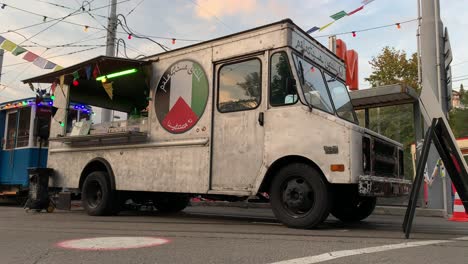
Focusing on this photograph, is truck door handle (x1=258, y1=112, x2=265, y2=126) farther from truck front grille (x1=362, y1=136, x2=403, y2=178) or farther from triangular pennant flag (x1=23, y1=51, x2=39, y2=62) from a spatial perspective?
triangular pennant flag (x1=23, y1=51, x2=39, y2=62)

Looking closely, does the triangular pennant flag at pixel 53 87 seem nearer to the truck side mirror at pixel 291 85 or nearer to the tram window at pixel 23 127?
the tram window at pixel 23 127

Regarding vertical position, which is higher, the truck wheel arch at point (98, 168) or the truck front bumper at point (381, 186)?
the truck wheel arch at point (98, 168)

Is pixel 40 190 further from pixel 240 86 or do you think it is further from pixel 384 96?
pixel 384 96

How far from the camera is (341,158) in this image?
604cm

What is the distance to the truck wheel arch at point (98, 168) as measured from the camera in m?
8.77

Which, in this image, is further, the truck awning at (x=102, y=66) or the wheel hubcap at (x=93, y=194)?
the wheel hubcap at (x=93, y=194)

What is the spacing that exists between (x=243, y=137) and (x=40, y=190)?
5.41 meters

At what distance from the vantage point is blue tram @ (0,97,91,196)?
1283 centimetres

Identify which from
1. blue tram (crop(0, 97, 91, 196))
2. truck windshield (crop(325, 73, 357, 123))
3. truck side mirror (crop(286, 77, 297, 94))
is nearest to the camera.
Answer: truck side mirror (crop(286, 77, 297, 94))

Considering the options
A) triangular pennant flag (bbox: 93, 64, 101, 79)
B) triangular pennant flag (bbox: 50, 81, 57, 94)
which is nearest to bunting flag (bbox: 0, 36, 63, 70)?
triangular pennant flag (bbox: 50, 81, 57, 94)

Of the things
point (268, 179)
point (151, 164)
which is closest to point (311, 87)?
point (268, 179)

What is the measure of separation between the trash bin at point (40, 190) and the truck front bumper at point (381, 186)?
707 centimetres

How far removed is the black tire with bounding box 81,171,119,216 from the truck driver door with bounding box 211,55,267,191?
2614 millimetres

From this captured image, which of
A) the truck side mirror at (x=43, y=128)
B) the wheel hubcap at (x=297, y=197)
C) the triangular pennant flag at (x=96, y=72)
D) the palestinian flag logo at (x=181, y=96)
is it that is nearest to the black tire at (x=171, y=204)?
the palestinian flag logo at (x=181, y=96)
